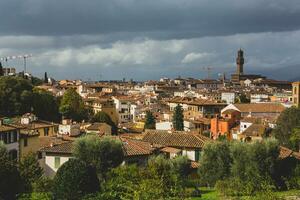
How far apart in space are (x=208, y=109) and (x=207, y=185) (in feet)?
213

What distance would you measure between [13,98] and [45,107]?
6.72 meters

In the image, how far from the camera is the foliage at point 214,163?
1512 inches

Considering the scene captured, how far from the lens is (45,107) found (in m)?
72.5

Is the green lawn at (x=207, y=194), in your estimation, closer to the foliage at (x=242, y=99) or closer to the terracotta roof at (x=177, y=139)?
the terracotta roof at (x=177, y=139)

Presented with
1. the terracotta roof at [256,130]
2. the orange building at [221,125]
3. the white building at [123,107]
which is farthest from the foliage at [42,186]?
the white building at [123,107]

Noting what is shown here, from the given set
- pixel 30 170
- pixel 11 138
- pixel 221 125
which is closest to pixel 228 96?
pixel 221 125

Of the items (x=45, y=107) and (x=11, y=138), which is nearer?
(x=11, y=138)

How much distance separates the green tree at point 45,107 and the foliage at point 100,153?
3655 centimetres

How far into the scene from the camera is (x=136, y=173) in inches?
1095

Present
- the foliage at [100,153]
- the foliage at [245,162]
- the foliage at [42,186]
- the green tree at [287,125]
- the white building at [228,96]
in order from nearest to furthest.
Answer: the foliage at [42,186] → the foliage at [100,153] → the foliage at [245,162] → the green tree at [287,125] → the white building at [228,96]

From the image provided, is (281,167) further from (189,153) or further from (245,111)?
(245,111)

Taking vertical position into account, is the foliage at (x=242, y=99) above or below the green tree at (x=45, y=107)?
below

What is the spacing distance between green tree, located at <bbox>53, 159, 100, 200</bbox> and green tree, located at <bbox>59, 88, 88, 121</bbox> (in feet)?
164

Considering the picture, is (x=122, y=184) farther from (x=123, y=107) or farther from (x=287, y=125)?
(x=123, y=107)
